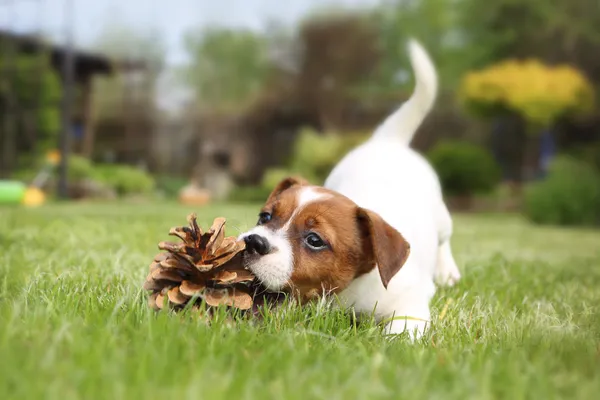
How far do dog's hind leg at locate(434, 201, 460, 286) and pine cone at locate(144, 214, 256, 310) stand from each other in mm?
1487

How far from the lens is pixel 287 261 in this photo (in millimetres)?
2139

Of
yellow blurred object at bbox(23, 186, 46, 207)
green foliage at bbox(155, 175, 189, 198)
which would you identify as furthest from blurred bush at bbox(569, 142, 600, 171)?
yellow blurred object at bbox(23, 186, 46, 207)

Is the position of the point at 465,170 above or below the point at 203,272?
below

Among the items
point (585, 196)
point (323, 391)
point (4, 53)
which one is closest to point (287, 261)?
point (323, 391)

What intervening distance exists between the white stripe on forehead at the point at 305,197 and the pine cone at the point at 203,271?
202 mm

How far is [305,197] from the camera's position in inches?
92.2

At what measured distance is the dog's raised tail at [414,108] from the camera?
364 centimetres

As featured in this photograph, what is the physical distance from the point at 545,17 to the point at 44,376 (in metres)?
21.5

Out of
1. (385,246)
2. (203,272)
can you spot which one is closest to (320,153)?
(385,246)

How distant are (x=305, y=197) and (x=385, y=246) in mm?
335

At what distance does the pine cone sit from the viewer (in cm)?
209

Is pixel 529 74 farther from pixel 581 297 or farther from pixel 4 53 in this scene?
pixel 581 297

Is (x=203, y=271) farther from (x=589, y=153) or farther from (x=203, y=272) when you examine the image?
(x=589, y=153)

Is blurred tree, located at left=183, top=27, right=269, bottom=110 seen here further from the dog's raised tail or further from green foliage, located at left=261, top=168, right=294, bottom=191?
the dog's raised tail
